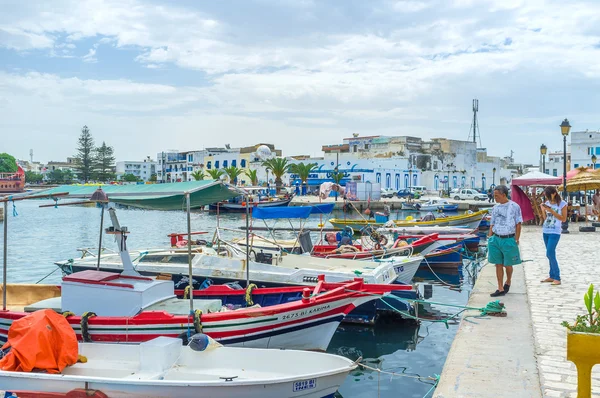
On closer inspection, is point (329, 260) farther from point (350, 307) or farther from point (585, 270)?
point (585, 270)

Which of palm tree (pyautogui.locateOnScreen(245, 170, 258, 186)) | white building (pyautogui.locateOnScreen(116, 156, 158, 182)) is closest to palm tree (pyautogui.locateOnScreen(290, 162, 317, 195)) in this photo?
palm tree (pyautogui.locateOnScreen(245, 170, 258, 186))

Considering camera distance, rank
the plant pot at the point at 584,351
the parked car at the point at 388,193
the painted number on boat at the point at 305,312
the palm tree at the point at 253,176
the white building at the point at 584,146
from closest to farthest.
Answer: the plant pot at the point at 584,351, the painted number on boat at the point at 305,312, the white building at the point at 584,146, the parked car at the point at 388,193, the palm tree at the point at 253,176

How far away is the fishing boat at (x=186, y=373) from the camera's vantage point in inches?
249

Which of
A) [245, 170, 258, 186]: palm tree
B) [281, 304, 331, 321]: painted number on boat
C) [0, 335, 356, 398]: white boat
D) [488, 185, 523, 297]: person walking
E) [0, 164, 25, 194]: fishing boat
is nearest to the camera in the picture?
[0, 335, 356, 398]: white boat

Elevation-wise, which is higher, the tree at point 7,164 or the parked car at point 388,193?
the tree at point 7,164

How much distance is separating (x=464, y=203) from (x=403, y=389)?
48.8 metres

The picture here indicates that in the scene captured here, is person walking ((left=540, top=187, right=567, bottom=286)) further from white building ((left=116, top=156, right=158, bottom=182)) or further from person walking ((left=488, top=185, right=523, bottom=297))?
white building ((left=116, top=156, right=158, bottom=182))

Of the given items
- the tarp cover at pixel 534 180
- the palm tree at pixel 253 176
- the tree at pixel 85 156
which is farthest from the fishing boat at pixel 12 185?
the tarp cover at pixel 534 180

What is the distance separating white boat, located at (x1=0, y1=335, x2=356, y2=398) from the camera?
631 centimetres

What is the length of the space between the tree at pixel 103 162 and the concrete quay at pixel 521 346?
327ft

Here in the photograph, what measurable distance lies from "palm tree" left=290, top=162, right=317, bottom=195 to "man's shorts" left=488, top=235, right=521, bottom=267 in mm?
60166

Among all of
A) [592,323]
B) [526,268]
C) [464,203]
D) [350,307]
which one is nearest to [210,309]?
[350,307]

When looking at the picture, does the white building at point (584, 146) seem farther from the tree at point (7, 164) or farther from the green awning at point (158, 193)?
the tree at point (7, 164)

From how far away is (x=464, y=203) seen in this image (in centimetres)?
5528
